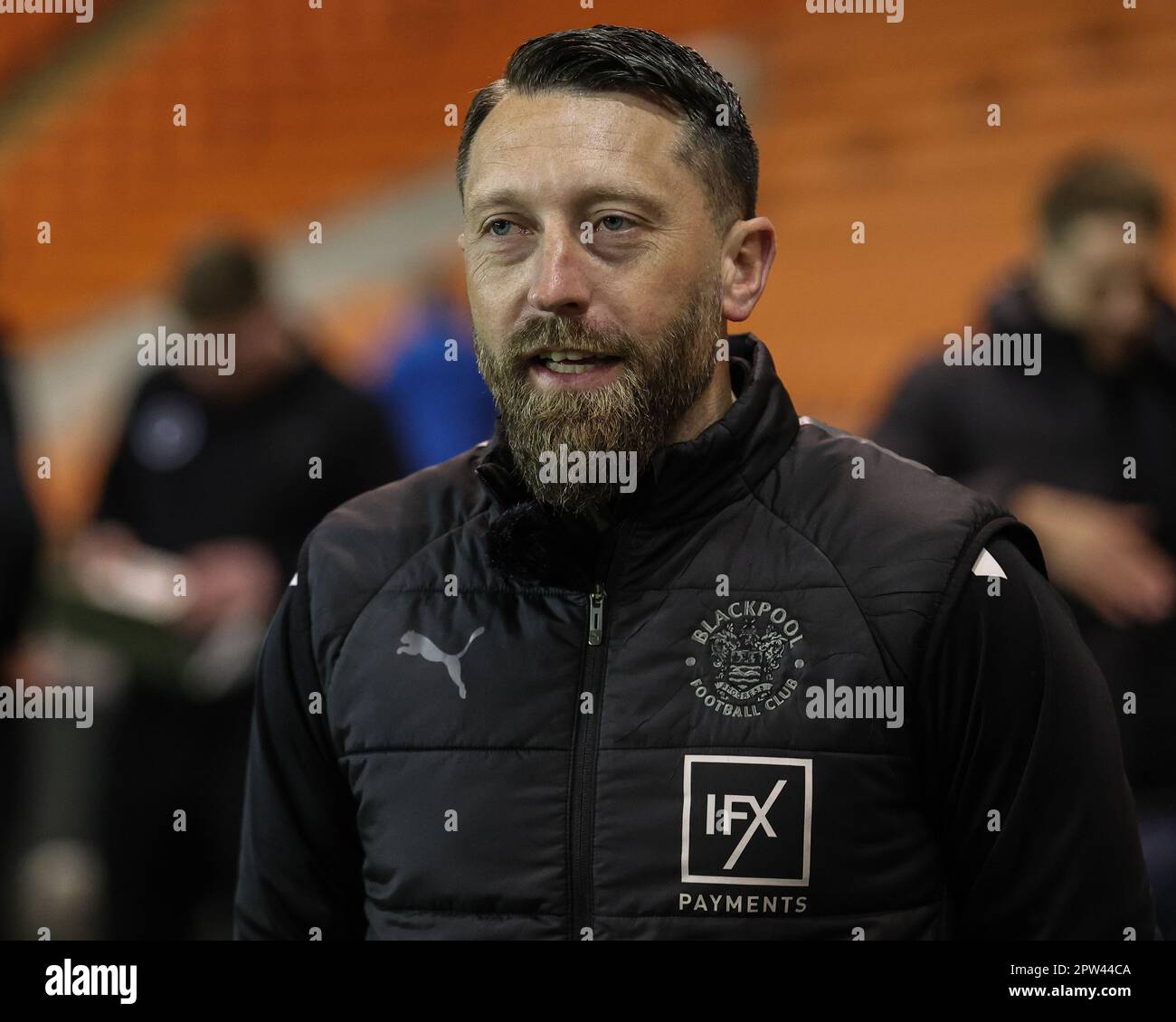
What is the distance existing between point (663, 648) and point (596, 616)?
7cm

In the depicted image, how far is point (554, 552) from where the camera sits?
1474mm

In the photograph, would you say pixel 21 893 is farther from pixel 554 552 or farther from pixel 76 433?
pixel 554 552

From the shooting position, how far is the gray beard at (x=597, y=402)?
1466 mm

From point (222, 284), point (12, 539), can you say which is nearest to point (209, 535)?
point (12, 539)

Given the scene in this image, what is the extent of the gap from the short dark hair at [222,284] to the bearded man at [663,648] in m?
1.98

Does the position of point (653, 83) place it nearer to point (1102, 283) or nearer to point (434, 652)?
point (434, 652)

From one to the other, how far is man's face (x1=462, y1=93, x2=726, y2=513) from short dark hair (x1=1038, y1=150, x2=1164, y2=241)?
162cm

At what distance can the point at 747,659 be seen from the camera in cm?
143

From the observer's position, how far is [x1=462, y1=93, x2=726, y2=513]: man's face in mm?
1435

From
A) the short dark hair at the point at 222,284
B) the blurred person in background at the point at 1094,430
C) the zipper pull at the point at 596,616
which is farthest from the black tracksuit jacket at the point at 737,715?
the short dark hair at the point at 222,284

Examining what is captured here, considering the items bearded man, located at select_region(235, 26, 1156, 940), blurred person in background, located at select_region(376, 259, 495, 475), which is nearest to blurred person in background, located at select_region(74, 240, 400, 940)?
blurred person in background, located at select_region(376, 259, 495, 475)

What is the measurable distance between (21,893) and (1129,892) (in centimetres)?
292

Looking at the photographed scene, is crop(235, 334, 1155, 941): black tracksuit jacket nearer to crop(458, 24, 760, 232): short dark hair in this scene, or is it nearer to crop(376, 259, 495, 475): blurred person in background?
crop(458, 24, 760, 232): short dark hair

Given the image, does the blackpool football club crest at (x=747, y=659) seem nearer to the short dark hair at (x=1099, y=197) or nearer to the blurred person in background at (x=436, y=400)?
the short dark hair at (x=1099, y=197)
